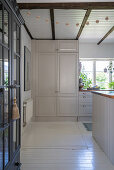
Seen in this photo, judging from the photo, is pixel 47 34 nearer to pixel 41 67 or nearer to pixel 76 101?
pixel 41 67

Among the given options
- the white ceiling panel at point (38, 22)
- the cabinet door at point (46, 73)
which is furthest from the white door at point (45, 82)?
the white ceiling panel at point (38, 22)

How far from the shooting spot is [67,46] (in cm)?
508

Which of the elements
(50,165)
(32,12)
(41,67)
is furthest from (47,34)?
(50,165)

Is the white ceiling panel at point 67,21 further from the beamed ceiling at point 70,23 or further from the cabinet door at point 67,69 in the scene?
the cabinet door at point 67,69

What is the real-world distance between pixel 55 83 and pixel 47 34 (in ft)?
4.74

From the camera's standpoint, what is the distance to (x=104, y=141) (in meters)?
2.74

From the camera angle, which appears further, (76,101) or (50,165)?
(76,101)

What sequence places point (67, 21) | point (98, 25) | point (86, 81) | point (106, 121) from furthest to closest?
point (86, 81) → point (98, 25) → point (67, 21) → point (106, 121)

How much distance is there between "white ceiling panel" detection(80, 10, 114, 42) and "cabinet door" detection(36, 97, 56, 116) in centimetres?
212

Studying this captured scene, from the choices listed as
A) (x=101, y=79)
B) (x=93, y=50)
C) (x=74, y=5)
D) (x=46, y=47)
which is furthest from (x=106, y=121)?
(x=93, y=50)

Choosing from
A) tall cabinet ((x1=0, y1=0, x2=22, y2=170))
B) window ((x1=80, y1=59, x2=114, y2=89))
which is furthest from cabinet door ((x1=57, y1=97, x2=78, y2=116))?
tall cabinet ((x1=0, y1=0, x2=22, y2=170))

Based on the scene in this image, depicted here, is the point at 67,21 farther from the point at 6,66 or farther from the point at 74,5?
the point at 6,66

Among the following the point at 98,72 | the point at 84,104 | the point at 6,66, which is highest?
the point at 98,72

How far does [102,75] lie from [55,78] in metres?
1.80
